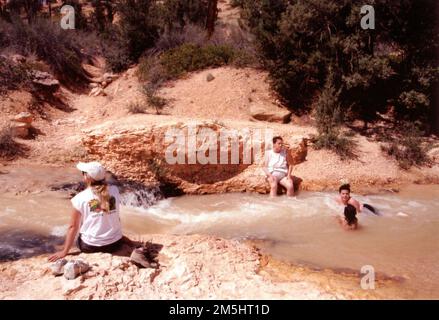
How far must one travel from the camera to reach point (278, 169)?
24.7ft

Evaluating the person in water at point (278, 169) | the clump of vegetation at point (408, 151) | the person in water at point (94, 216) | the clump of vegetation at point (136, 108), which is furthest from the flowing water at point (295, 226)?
the clump of vegetation at point (136, 108)

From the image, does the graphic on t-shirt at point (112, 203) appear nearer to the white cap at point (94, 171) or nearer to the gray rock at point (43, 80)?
the white cap at point (94, 171)

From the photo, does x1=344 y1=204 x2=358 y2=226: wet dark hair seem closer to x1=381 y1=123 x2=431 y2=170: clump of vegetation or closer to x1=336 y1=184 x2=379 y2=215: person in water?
x1=336 y1=184 x2=379 y2=215: person in water

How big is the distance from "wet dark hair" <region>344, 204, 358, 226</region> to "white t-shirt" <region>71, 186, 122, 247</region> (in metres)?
3.40

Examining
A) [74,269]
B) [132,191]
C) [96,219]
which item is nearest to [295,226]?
[132,191]

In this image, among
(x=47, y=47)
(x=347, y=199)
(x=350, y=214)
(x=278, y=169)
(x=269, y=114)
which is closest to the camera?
(x=350, y=214)

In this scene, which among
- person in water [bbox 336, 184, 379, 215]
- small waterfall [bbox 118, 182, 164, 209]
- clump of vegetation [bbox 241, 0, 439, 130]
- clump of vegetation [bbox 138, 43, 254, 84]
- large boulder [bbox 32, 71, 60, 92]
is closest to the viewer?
person in water [bbox 336, 184, 379, 215]

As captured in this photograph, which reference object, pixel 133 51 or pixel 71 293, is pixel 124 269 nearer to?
pixel 71 293

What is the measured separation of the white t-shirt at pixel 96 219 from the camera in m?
4.09

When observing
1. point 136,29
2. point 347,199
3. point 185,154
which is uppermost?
point 136,29

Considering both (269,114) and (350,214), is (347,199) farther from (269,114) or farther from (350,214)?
(269,114)

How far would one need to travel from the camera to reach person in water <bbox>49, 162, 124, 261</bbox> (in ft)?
13.4

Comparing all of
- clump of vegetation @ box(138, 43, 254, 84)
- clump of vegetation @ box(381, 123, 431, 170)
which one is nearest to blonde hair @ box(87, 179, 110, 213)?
clump of vegetation @ box(381, 123, 431, 170)

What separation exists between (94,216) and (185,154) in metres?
3.61
